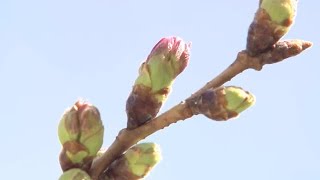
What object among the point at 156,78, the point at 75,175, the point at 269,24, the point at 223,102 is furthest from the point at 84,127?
the point at 269,24

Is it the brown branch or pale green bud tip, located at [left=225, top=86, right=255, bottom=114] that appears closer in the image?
pale green bud tip, located at [left=225, top=86, right=255, bottom=114]

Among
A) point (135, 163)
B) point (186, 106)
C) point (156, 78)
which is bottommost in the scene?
point (135, 163)

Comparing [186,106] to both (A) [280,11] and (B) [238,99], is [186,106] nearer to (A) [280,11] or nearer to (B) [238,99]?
(B) [238,99]

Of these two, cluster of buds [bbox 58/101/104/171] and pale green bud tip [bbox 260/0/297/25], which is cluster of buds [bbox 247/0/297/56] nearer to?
pale green bud tip [bbox 260/0/297/25]

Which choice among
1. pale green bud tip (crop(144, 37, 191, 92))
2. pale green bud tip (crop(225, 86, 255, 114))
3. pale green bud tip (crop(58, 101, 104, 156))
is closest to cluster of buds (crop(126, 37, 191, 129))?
pale green bud tip (crop(144, 37, 191, 92))

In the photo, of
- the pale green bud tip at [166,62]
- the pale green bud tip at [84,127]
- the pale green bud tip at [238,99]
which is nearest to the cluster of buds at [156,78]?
the pale green bud tip at [166,62]

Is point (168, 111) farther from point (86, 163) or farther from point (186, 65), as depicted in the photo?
point (86, 163)
